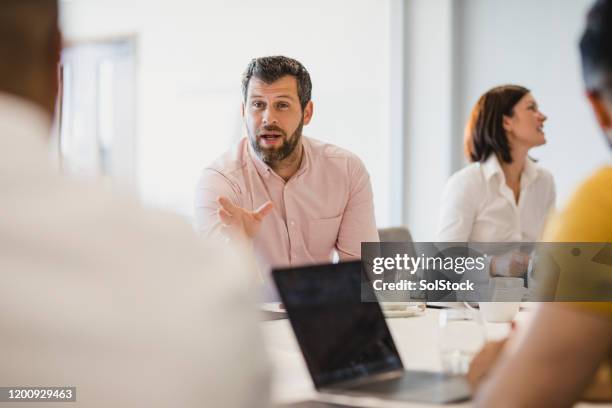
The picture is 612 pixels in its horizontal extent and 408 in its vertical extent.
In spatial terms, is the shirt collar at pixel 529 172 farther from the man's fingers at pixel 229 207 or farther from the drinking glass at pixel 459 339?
the drinking glass at pixel 459 339

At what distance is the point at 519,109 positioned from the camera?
4457 millimetres

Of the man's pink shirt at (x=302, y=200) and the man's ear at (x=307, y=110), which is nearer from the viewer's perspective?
the man's pink shirt at (x=302, y=200)

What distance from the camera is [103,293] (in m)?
0.54

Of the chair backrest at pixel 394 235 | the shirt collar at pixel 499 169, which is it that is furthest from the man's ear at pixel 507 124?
the chair backrest at pixel 394 235

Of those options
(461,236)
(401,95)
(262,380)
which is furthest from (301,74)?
(262,380)

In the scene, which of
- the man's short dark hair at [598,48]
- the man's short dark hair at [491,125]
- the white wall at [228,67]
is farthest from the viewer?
the white wall at [228,67]

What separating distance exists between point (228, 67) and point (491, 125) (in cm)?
288

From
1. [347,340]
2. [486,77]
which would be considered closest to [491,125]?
[486,77]

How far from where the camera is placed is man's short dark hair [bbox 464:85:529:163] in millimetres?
4387

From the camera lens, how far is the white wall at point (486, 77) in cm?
530

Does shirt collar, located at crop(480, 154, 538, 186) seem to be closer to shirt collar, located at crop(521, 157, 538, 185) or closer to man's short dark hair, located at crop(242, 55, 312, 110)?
shirt collar, located at crop(521, 157, 538, 185)

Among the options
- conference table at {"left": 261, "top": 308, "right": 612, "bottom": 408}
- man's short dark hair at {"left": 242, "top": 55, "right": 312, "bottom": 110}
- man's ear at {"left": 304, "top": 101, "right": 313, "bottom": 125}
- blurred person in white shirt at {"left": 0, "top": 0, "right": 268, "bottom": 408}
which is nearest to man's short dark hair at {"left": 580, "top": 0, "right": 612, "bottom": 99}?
conference table at {"left": 261, "top": 308, "right": 612, "bottom": 408}

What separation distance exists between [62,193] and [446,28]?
5301 mm

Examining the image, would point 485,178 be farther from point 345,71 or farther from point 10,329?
point 10,329
